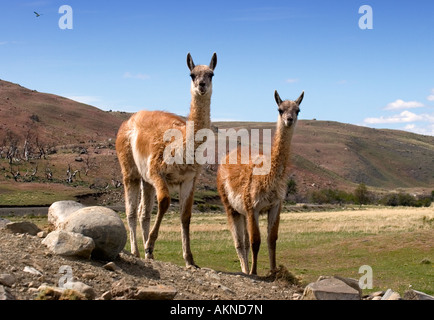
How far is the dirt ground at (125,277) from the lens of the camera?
7.82m

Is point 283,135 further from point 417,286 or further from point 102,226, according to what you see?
point 417,286

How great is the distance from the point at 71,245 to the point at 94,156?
9704cm

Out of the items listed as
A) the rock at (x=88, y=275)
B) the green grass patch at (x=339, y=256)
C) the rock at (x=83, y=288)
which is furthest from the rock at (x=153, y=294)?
the green grass patch at (x=339, y=256)

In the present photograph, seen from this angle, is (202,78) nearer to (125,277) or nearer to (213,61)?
(213,61)

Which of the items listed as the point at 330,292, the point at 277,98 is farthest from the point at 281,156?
the point at 330,292

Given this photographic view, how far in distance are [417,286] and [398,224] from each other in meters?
22.9

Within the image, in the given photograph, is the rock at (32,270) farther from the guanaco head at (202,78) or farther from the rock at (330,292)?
the guanaco head at (202,78)

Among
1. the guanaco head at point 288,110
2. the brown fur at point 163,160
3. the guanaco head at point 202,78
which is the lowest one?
the brown fur at point 163,160

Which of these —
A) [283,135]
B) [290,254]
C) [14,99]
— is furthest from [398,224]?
[14,99]

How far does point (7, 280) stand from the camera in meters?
7.31

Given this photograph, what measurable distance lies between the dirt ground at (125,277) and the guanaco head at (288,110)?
10.9ft
